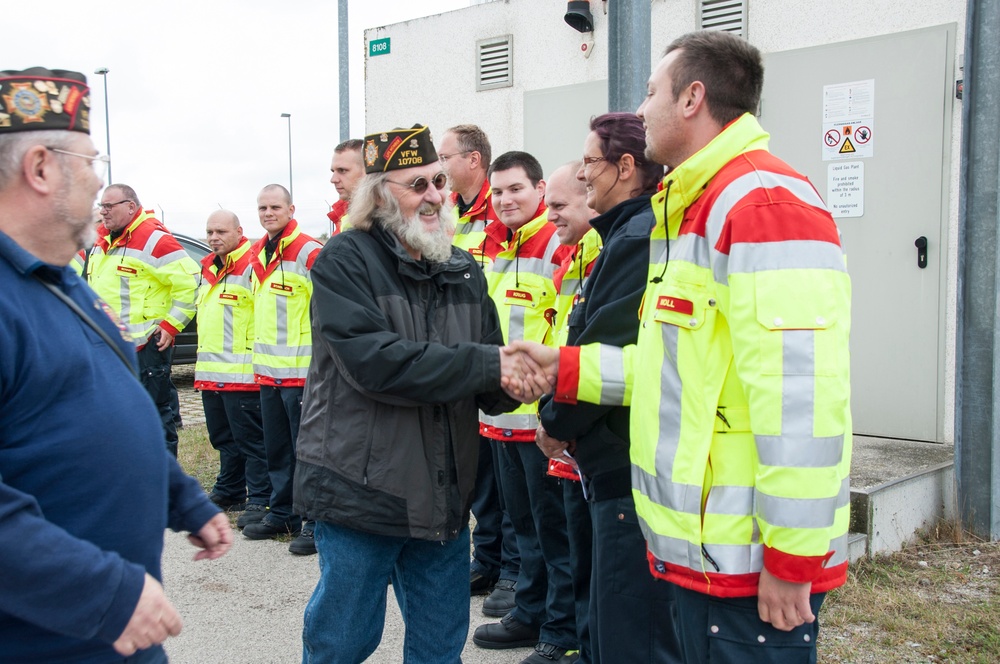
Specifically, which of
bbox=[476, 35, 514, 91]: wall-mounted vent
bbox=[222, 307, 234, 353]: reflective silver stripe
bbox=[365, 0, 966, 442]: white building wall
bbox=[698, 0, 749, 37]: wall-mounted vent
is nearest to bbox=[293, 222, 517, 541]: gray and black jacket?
bbox=[222, 307, 234, 353]: reflective silver stripe

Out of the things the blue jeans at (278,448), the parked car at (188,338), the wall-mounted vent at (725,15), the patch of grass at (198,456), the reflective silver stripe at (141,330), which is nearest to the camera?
the blue jeans at (278,448)

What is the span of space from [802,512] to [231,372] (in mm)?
5023

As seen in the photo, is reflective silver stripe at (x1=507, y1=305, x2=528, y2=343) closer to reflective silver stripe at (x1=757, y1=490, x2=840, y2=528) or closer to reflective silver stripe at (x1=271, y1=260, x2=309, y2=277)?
reflective silver stripe at (x1=271, y1=260, x2=309, y2=277)

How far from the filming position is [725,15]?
668 centimetres

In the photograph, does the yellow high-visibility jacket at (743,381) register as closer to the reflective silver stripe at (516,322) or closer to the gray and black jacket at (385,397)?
the gray and black jacket at (385,397)

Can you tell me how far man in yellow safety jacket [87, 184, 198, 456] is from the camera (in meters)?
6.79

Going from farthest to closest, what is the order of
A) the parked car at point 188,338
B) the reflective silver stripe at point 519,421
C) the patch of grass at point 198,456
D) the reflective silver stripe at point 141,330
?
the parked car at point 188,338 < the patch of grass at point 198,456 < the reflective silver stripe at point 141,330 < the reflective silver stripe at point 519,421

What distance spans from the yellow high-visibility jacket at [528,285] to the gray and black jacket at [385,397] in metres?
1.44

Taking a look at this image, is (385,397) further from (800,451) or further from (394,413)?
(800,451)

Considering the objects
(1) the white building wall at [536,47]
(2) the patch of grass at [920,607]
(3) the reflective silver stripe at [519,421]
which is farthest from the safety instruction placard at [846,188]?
(3) the reflective silver stripe at [519,421]

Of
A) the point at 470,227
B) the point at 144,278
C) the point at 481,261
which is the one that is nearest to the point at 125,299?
the point at 144,278

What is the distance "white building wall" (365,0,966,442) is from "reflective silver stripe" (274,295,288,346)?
314cm

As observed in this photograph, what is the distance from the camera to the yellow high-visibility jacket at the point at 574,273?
366 centimetres

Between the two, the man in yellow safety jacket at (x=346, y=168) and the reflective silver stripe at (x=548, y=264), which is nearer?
the reflective silver stripe at (x=548, y=264)
